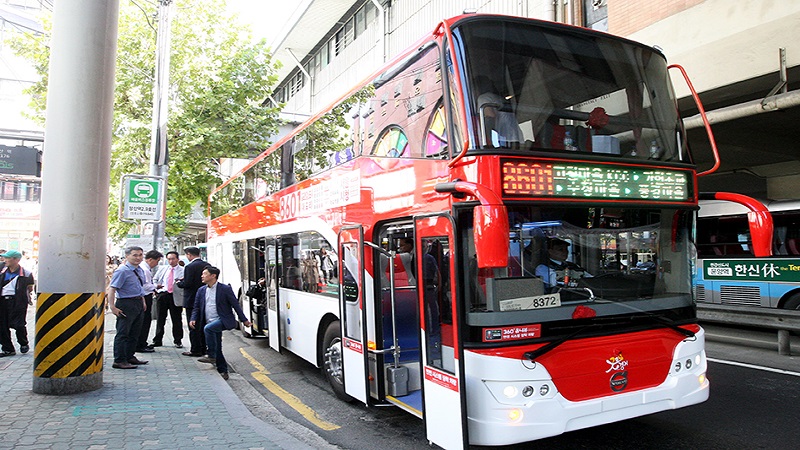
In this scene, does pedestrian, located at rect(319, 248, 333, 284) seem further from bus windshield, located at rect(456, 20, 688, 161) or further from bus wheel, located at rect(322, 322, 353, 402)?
bus windshield, located at rect(456, 20, 688, 161)

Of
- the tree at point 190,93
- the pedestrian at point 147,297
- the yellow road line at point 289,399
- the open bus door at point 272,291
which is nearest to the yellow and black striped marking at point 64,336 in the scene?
the yellow road line at point 289,399

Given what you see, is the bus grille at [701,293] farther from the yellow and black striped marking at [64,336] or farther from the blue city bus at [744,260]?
the yellow and black striped marking at [64,336]

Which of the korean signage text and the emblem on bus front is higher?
the korean signage text

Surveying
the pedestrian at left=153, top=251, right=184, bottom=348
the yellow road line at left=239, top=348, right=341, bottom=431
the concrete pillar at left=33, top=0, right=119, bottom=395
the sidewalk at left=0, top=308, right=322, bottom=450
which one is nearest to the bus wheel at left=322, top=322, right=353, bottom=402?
the yellow road line at left=239, top=348, right=341, bottom=431

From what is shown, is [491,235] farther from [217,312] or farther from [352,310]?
[217,312]

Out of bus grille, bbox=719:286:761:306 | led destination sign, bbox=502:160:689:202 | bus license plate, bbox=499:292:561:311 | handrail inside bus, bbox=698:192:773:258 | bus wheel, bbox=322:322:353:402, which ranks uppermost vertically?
led destination sign, bbox=502:160:689:202

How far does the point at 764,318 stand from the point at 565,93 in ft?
22.9

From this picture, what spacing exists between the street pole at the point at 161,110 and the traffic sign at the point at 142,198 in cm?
145

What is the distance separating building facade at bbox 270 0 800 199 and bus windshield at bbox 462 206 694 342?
2018 mm

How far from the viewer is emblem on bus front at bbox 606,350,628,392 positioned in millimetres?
4426

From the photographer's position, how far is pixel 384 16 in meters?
20.0

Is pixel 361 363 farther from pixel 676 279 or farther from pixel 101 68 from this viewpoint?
pixel 101 68

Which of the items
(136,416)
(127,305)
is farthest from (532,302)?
(127,305)

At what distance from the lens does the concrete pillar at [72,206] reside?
6.37 meters
